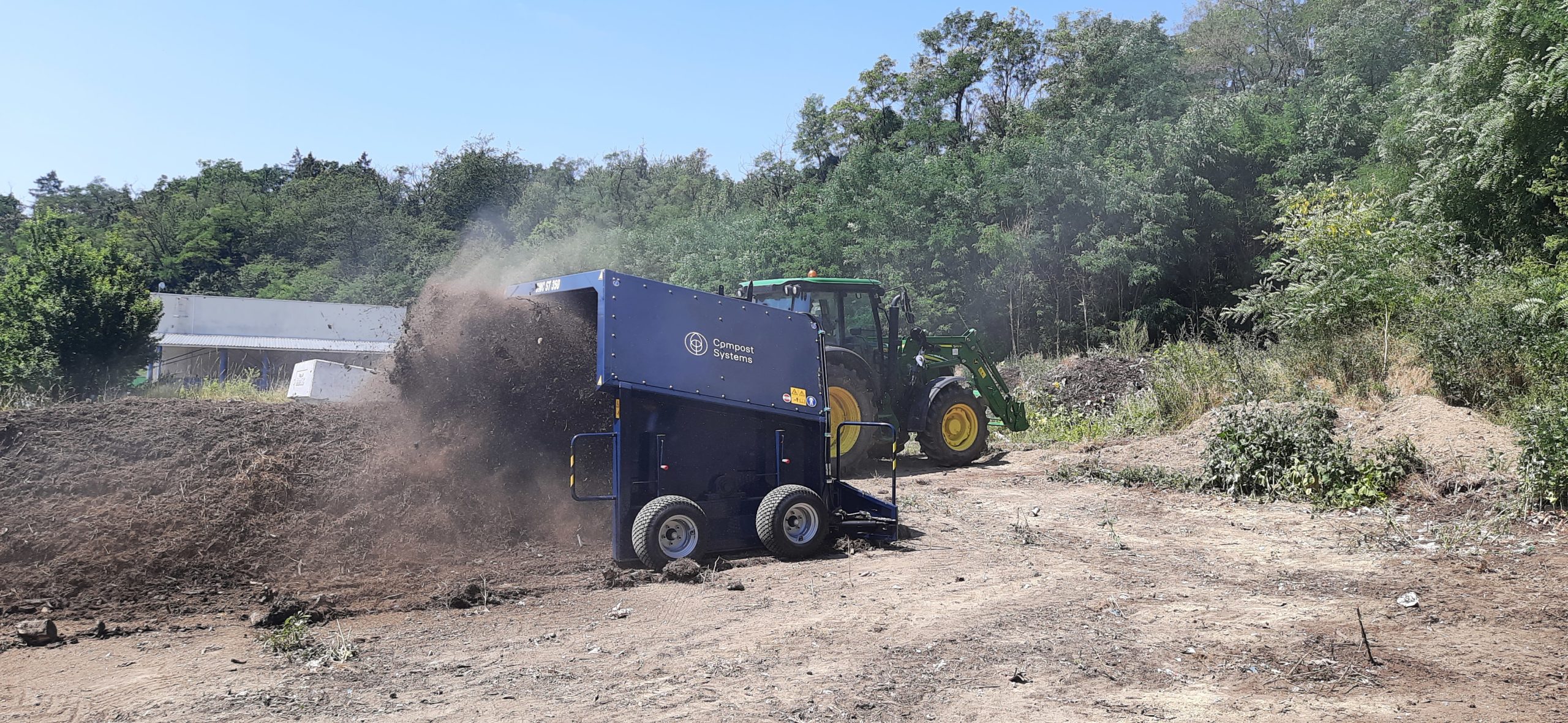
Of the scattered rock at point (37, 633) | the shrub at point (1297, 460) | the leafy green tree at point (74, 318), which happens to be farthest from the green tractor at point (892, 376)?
the leafy green tree at point (74, 318)

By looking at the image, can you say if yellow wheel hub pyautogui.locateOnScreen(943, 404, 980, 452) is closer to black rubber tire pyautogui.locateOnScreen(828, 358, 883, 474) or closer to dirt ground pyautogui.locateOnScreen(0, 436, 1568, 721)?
black rubber tire pyautogui.locateOnScreen(828, 358, 883, 474)

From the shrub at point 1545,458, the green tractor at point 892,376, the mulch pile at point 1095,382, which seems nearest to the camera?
the shrub at point 1545,458

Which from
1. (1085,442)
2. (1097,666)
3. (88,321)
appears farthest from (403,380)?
(88,321)

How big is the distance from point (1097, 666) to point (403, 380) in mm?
5887

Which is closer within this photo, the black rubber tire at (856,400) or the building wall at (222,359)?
the black rubber tire at (856,400)

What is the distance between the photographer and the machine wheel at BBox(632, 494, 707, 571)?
741 centimetres

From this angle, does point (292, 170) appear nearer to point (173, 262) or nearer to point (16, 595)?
point (173, 262)

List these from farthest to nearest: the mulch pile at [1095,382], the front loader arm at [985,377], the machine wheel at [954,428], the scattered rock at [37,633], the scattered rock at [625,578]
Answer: the mulch pile at [1095,382] < the front loader arm at [985,377] < the machine wheel at [954,428] < the scattered rock at [625,578] < the scattered rock at [37,633]

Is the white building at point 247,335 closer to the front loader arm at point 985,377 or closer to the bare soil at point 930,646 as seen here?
the front loader arm at point 985,377

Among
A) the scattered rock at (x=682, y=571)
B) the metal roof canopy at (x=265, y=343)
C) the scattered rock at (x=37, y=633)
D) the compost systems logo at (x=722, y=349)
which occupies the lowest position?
the scattered rock at (x=37, y=633)

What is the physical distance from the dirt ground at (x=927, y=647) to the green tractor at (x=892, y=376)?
4.57 metres

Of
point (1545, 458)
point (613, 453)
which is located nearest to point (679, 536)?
point (613, 453)

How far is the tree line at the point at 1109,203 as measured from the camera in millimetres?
14344

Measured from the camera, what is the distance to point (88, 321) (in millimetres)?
24797
